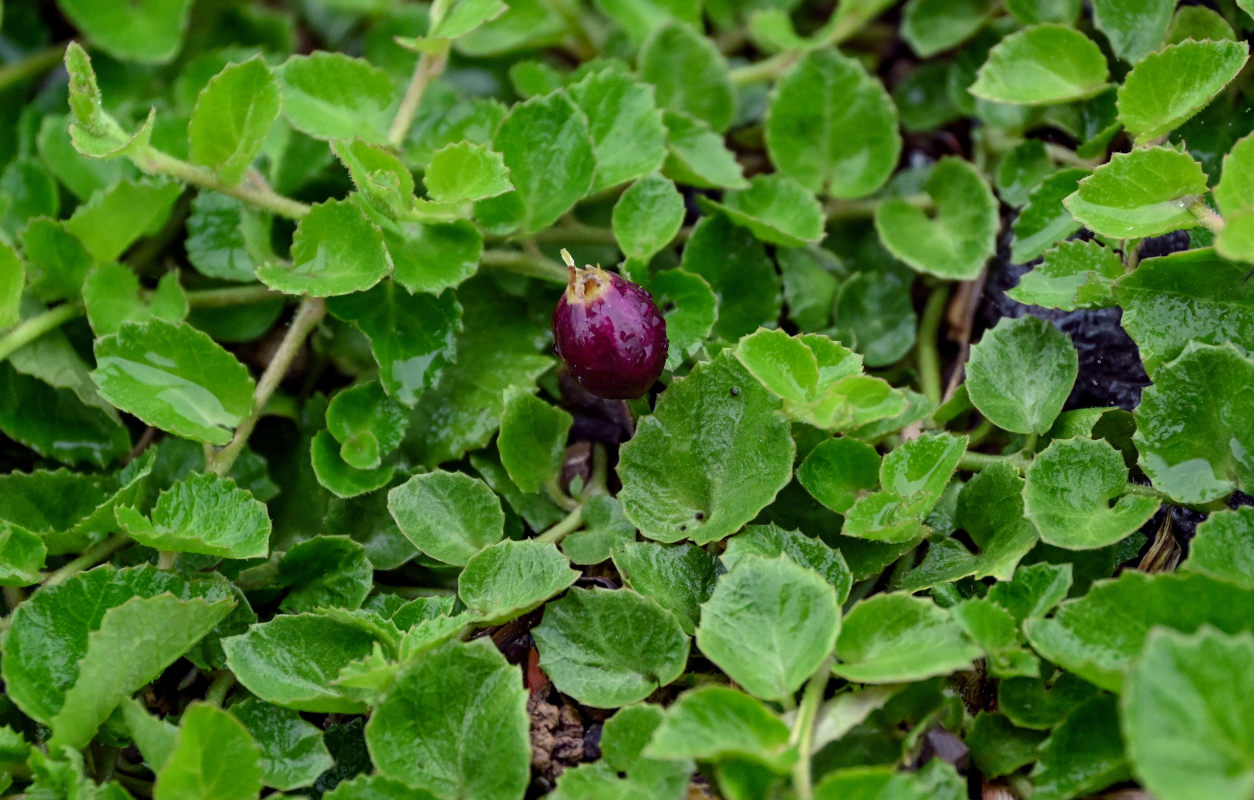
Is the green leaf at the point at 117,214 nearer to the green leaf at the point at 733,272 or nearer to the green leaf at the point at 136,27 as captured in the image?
the green leaf at the point at 136,27

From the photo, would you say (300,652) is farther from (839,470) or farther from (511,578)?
(839,470)

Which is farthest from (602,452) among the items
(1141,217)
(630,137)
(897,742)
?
(1141,217)

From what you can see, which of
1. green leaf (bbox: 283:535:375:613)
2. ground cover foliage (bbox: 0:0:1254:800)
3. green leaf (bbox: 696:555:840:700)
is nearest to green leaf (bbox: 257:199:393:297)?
ground cover foliage (bbox: 0:0:1254:800)

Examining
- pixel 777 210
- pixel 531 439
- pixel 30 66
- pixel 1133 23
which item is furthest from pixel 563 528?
pixel 30 66

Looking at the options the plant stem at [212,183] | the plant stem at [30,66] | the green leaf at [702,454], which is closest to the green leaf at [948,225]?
the green leaf at [702,454]

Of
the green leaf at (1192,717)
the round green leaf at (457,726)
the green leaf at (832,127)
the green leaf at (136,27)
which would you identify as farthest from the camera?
the green leaf at (136,27)

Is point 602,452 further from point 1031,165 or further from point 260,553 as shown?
point 1031,165

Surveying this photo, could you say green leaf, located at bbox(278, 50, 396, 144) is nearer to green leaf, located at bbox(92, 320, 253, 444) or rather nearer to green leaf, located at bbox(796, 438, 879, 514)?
green leaf, located at bbox(92, 320, 253, 444)
